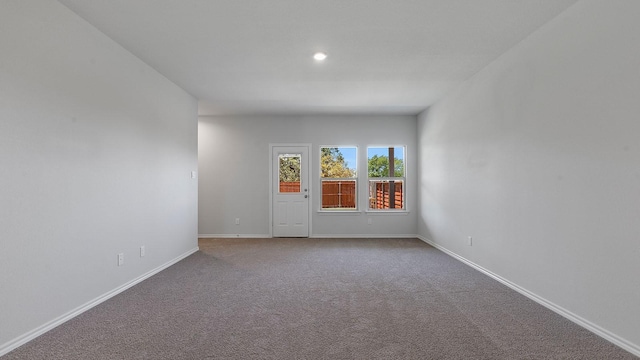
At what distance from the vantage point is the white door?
6.15 meters

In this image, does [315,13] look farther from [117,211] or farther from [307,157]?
[307,157]

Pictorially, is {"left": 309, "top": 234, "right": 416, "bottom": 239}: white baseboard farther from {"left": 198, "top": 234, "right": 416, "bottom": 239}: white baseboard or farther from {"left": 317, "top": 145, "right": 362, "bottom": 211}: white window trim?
{"left": 317, "top": 145, "right": 362, "bottom": 211}: white window trim

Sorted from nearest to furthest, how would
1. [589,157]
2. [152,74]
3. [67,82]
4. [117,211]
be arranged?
[589,157]
[67,82]
[117,211]
[152,74]

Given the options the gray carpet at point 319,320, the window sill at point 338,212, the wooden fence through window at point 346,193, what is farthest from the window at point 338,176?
the gray carpet at point 319,320

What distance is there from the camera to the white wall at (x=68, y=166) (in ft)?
6.54

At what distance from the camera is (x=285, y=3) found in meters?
2.35

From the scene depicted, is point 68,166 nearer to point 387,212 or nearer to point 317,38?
point 317,38

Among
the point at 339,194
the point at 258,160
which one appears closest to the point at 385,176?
the point at 339,194

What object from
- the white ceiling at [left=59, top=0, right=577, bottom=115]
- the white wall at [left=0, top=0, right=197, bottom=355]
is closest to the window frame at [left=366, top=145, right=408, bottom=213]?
the white ceiling at [left=59, top=0, right=577, bottom=115]

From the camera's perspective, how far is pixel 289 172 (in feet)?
20.4

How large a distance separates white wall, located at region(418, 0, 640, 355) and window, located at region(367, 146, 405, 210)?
2337mm

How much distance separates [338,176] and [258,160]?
1.71m

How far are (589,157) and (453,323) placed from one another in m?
1.64

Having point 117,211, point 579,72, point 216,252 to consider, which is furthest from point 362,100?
point 117,211
